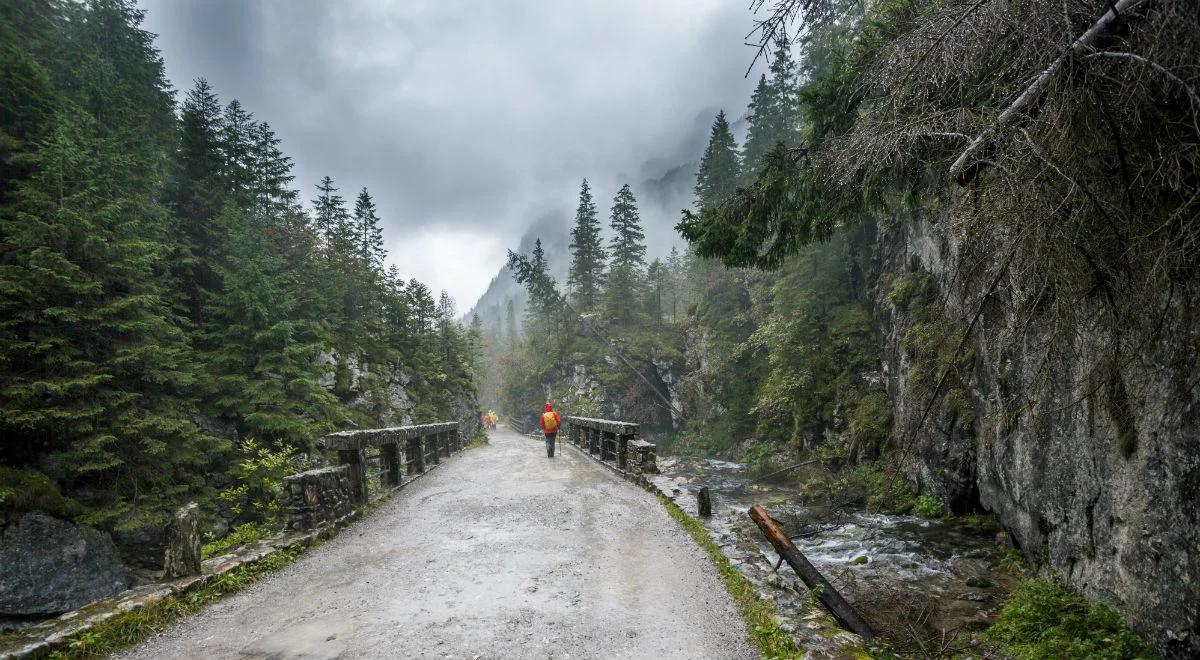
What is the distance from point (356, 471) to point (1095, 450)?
10320 mm

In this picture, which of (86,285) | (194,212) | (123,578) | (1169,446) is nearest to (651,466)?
(1169,446)

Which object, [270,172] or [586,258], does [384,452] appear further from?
[586,258]

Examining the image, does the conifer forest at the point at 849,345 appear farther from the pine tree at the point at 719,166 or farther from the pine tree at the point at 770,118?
the pine tree at the point at 719,166

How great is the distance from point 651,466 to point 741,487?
7361 millimetres

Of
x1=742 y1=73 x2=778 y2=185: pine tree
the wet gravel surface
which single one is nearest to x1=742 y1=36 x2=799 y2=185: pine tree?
x1=742 y1=73 x2=778 y2=185: pine tree

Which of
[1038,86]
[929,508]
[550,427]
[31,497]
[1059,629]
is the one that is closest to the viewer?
[1038,86]

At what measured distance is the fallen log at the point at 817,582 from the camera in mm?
5351

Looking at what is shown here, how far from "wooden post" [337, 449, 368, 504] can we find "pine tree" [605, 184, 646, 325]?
4040 cm

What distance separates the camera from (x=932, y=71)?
396 centimetres

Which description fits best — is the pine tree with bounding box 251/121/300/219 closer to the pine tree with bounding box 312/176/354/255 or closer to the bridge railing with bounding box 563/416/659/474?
the pine tree with bounding box 312/176/354/255

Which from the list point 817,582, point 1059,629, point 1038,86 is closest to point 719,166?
point 817,582

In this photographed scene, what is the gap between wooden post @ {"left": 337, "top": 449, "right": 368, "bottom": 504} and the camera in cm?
852

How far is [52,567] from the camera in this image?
31.0ft

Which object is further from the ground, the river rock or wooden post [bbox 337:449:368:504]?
wooden post [bbox 337:449:368:504]
